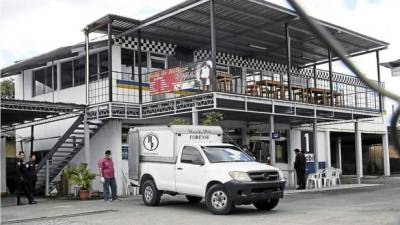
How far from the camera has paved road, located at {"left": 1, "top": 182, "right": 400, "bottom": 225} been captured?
11.3m

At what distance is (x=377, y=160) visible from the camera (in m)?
35.9

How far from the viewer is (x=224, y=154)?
44.7ft

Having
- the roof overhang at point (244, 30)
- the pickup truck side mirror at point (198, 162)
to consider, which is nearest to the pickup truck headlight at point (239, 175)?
the pickup truck side mirror at point (198, 162)

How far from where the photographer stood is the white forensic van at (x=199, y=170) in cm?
1230

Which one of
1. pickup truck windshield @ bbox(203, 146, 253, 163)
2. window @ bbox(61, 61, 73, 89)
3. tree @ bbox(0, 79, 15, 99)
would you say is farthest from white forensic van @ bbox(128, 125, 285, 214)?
tree @ bbox(0, 79, 15, 99)

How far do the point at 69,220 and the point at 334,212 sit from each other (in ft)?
20.1

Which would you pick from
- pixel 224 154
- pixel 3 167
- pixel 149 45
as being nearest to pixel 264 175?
pixel 224 154

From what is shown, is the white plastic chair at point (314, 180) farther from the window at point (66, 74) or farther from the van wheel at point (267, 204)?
the window at point (66, 74)

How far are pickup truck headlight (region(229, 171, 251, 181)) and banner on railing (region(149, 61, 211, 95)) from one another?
5349 mm

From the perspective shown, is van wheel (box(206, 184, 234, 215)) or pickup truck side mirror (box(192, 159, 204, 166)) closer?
van wheel (box(206, 184, 234, 215))

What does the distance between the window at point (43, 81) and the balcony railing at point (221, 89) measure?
3518mm

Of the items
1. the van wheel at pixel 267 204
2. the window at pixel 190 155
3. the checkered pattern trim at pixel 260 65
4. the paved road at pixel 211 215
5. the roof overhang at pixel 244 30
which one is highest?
the roof overhang at pixel 244 30

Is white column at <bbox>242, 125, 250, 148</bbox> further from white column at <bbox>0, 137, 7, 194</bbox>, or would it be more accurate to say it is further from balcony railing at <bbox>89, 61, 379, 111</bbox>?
white column at <bbox>0, 137, 7, 194</bbox>

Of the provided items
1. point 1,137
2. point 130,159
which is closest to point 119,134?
point 130,159
